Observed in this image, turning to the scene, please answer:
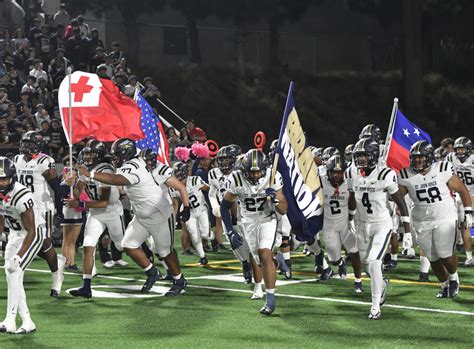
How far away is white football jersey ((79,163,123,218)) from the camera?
1403 cm

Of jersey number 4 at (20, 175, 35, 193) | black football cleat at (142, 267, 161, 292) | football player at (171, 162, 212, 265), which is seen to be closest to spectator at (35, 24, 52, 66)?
football player at (171, 162, 212, 265)

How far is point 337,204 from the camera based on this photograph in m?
14.6

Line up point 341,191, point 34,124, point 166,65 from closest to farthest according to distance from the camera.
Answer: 1. point 341,191
2. point 34,124
3. point 166,65

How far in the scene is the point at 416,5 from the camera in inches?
1510

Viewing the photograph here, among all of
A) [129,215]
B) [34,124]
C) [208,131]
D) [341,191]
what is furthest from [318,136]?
[341,191]

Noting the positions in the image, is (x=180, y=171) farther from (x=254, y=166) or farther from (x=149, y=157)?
(x=254, y=166)

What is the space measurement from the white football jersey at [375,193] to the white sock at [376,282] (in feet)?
2.86

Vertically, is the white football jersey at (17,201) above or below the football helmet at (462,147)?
below

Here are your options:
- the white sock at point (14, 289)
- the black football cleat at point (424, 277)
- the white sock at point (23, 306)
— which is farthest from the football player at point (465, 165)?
the white sock at point (14, 289)

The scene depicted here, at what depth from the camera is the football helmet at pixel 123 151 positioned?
13.6 m

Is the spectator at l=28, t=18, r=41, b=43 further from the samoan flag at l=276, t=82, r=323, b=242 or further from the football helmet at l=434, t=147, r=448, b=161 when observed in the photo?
the samoan flag at l=276, t=82, r=323, b=242

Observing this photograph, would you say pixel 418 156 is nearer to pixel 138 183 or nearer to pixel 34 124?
pixel 138 183

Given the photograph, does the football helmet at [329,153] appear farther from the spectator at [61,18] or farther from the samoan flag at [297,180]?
the spectator at [61,18]

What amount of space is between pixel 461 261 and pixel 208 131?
2074 centimetres
